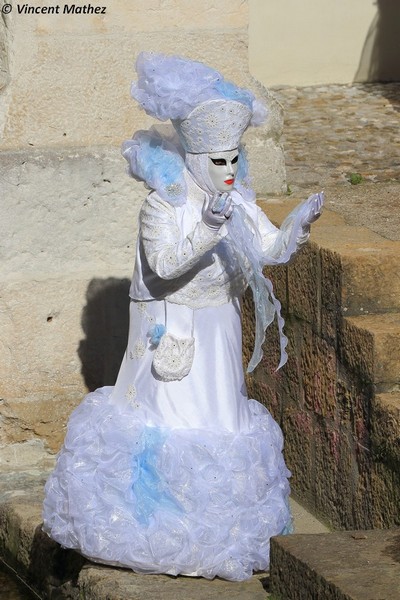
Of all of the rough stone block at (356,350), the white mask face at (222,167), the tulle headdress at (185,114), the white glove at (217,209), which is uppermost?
the tulle headdress at (185,114)

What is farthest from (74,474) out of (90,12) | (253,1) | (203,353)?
(253,1)

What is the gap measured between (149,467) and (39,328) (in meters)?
1.84

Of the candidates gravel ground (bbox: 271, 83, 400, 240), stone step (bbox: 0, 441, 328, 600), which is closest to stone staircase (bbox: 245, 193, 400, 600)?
stone step (bbox: 0, 441, 328, 600)

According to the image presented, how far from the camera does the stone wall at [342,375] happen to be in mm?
5559

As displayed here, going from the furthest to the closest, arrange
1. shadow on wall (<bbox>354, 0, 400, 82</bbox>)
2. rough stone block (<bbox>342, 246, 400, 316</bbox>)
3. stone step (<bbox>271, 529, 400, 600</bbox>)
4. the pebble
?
shadow on wall (<bbox>354, 0, 400, 82</bbox>)
the pebble
rough stone block (<bbox>342, 246, 400, 316</bbox>)
stone step (<bbox>271, 529, 400, 600</bbox>)

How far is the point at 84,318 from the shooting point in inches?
279

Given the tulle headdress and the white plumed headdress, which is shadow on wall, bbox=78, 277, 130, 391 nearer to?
the tulle headdress

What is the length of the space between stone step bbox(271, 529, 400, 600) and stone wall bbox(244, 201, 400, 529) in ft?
1.91

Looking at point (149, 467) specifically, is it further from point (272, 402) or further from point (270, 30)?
point (270, 30)

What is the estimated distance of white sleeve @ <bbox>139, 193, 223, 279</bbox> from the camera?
4977 millimetres

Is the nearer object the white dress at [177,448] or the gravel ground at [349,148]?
the white dress at [177,448]

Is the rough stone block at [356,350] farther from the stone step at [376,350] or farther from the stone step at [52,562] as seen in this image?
the stone step at [52,562]

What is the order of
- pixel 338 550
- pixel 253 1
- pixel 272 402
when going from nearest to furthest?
1. pixel 338 550
2. pixel 272 402
3. pixel 253 1

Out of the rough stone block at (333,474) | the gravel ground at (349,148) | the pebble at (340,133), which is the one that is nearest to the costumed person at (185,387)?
the rough stone block at (333,474)
